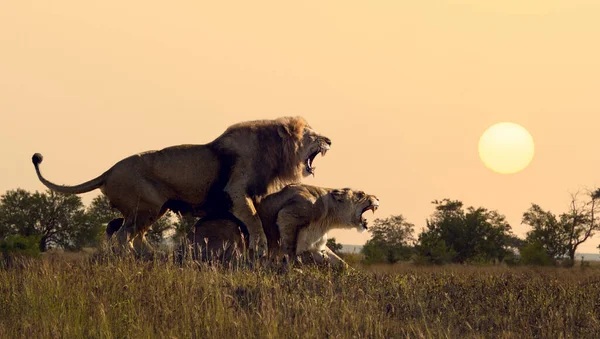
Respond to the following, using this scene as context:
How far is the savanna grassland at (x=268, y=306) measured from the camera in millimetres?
8617

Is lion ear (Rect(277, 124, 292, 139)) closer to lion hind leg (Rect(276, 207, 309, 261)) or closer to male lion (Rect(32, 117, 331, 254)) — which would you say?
male lion (Rect(32, 117, 331, 254))

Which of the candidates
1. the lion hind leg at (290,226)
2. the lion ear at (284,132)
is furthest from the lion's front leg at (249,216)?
the lion ear at (284,132)

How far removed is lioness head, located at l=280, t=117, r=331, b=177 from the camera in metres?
13.5

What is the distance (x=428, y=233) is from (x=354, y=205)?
2309cm

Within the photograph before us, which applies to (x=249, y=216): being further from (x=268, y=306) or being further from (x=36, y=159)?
(x=268, y=306)

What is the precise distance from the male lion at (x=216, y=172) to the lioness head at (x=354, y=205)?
2.08 feet

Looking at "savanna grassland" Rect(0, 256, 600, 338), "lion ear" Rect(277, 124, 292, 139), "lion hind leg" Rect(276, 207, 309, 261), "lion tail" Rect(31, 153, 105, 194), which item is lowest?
"savanna grassland" Rect(0, 256, 600, 338)

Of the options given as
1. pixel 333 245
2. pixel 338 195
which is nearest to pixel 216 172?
pixel 338 195

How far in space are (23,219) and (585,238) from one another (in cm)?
2341

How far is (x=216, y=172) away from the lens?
13281 millimetres

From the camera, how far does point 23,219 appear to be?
39406 millimetres

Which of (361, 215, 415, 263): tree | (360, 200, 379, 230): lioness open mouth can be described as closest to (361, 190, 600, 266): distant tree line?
(361, 215, 415, 263): tree

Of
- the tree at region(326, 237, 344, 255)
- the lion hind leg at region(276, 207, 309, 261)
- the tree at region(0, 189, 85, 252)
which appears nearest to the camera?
the lion hind leg at region(276, 207, 309, 261)

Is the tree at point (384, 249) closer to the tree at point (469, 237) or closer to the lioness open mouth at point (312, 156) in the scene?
the tree at point (469, 237)
